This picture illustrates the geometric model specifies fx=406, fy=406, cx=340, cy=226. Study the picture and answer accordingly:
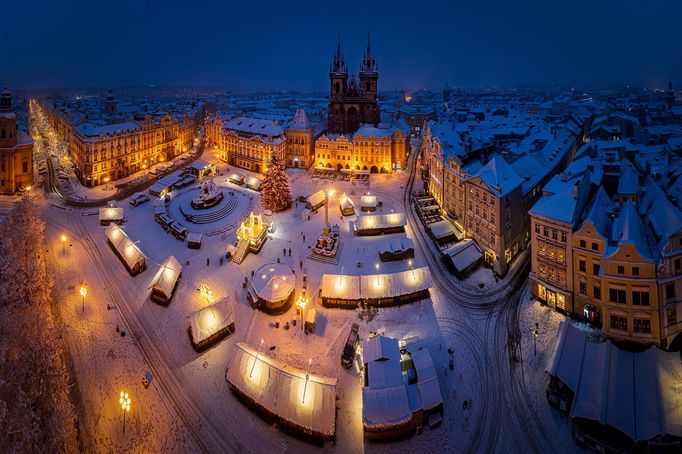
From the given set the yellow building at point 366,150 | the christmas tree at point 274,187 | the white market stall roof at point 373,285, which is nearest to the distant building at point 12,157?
the christmas tree at point 274,187

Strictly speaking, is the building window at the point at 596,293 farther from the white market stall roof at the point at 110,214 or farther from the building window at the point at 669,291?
the white market stall roof at the point at 110,214

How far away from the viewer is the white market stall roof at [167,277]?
42000mm

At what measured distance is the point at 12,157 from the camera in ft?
235

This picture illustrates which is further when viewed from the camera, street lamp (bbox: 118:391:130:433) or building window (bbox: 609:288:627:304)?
building window (bbox: 609:288:627:304)

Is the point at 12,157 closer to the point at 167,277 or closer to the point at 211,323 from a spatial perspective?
the point at 167,277

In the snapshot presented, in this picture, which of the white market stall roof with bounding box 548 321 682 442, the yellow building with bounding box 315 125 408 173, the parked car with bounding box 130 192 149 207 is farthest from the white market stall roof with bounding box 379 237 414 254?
the parked car with bounding box 130 192 149 207

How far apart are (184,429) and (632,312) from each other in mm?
36039

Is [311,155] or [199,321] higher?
[311,155]

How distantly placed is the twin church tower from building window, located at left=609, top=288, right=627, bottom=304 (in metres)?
76.6

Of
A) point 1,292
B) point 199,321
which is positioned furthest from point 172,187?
point 199,321

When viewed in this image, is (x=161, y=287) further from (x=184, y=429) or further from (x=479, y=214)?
(x=479, y=214)

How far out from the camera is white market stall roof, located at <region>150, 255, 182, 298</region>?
1654 inches

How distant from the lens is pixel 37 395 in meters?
23.7

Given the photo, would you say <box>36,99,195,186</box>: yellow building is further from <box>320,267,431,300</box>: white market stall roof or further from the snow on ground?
<box>320,267,431,300</box>: white market stall roof
